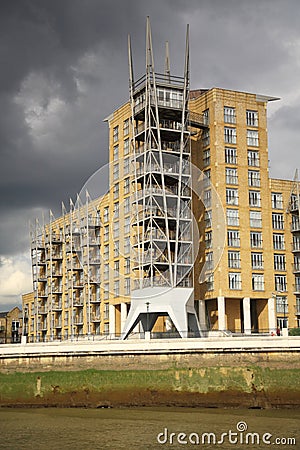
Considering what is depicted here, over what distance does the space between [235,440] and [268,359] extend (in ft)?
40.2

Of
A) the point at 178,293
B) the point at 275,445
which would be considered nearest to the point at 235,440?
the point at 275,445

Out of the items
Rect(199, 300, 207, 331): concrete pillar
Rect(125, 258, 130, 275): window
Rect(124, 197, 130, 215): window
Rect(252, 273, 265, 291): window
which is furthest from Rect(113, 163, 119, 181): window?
Rect(252, 273, 265, 291): window

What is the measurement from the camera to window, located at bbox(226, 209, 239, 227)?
69000 mm

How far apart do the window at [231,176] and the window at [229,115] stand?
512cm

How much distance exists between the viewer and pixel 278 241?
73812 mm

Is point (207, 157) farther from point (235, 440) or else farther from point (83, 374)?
point (235, 440)

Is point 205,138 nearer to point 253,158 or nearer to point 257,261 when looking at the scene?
point 253,158

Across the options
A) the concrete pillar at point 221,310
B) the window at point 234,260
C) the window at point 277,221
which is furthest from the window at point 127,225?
the window at point 277,221

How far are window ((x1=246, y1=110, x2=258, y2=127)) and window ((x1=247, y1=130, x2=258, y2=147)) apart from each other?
2.56ft

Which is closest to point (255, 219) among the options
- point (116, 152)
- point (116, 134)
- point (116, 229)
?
point (116, 229)

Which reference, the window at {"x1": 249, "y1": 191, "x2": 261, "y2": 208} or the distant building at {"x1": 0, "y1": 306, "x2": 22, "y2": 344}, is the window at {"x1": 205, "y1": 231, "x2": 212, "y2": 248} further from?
the distant building at {"x1": 0, "y1": 306, "x2": 22, "y2": 344}

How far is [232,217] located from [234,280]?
6.44 meters

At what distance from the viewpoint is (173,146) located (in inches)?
2650

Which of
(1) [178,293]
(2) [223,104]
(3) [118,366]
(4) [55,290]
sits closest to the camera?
(3) [118,366]
